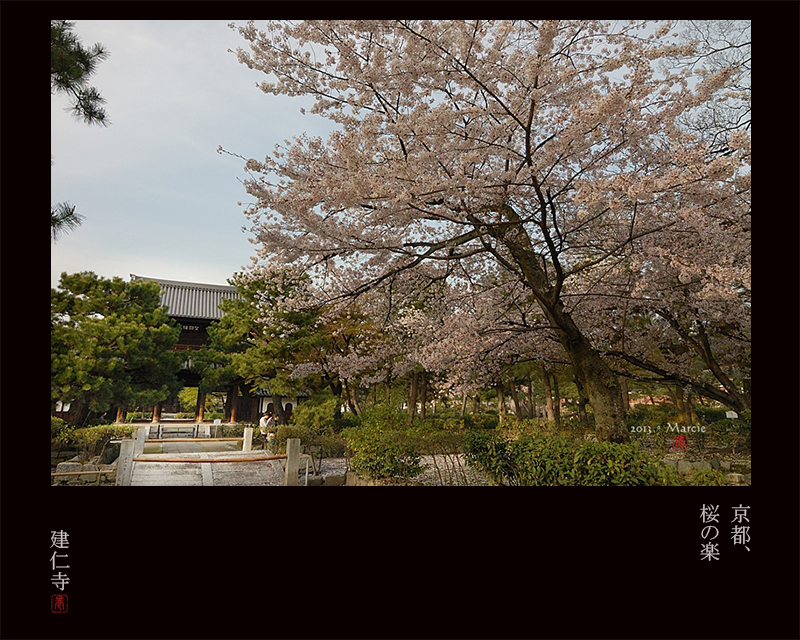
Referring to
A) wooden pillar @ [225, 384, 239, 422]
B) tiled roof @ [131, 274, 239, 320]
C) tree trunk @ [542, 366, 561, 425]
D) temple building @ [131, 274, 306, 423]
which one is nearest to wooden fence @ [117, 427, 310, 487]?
temple building @ [131, 274, 306, 423]

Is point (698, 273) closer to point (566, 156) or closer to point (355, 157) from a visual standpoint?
point (566, 156)

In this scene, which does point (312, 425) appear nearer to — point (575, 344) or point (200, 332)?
point (200, 332)

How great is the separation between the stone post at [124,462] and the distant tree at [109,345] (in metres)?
2.71

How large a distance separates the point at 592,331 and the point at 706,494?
3.49 meters

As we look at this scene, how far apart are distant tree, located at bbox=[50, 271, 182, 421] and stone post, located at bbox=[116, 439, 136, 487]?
271cm

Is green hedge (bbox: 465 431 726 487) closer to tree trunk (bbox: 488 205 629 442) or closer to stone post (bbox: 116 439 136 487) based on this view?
tree trunk (bbox: 488 205 629 442)

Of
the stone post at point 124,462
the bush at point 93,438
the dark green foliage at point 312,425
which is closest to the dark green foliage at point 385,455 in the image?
the dark green foliage at point 312,425

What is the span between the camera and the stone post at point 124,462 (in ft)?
17.8

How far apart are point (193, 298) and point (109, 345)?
3786mm

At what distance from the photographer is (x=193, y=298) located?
38.5ft

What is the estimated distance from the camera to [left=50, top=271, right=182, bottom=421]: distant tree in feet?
Answer: 24.7

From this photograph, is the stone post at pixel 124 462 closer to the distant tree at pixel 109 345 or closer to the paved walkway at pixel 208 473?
the paved walkway at pixel 208 473

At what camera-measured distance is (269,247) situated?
4621 millimetres

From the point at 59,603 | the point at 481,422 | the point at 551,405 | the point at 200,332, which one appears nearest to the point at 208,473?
the point at 59,603
